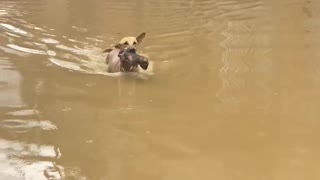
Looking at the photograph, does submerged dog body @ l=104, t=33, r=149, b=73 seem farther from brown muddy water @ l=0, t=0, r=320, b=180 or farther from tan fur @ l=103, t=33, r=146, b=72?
brown muddy water @ l=0, t=0, r=320, b=180

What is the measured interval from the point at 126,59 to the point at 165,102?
1.12 m

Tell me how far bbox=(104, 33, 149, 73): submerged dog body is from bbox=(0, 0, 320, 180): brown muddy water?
13 centimetres

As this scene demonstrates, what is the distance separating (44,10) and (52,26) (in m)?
2.08

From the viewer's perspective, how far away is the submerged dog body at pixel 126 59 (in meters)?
6.58

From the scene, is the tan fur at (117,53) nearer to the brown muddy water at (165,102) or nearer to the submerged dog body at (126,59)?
the submerged dog body at (126,59)

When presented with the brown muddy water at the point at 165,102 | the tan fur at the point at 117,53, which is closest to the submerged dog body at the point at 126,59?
the tan fur at the point at 117,53

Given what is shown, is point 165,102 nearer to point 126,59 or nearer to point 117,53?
point 126,59

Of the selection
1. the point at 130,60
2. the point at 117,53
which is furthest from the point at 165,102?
the point at 117,53

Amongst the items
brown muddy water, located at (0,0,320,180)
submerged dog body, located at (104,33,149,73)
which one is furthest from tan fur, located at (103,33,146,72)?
brown muddy water, located at (0,0,320,180)

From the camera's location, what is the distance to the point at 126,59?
6.62 m

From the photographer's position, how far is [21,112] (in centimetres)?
525

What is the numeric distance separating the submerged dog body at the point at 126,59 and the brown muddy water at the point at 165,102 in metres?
0.13

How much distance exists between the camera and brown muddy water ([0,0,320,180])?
13.9 ft

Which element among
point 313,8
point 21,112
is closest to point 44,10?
point 313,8
